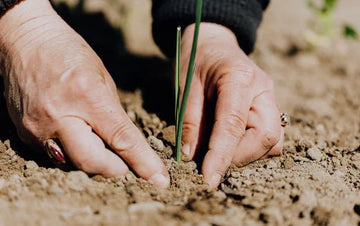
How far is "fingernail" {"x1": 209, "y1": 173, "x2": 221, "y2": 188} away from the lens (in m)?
1.27

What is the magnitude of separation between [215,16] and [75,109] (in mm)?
841

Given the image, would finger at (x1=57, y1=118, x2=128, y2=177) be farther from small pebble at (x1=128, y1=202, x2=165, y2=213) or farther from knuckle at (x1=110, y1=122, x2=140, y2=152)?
small pebble at (x1=128, y1=202, x2=165, y2=213)

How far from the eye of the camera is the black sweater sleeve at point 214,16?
178 centimetres

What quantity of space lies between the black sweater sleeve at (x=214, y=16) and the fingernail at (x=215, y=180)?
78 cm

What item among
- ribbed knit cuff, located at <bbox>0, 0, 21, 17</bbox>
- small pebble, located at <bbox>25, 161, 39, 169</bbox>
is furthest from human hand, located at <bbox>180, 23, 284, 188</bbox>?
ribbed knit cuff, located at <bbox>0, 0, 21, 17</bbox>

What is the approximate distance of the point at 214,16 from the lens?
1.77m

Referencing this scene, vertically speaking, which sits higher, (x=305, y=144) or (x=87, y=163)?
(x=87, y=163)

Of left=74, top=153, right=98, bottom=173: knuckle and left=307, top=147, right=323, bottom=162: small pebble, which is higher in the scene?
left=74, top=153, right=98, bottom=173: knuckle

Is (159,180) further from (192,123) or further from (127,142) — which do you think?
(192,123)

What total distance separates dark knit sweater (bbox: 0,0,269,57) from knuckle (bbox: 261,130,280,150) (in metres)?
0.61

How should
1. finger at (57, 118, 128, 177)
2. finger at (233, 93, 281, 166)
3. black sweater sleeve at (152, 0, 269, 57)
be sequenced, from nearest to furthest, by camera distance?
finger at (57, 118, 128, 177)
finger at (233, 93, 281, 166)
black sweater sleeve at (152, 0, 269, 57)

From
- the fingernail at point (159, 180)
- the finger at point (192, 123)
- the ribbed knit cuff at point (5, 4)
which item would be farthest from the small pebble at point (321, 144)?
the ribbed knit cuff at point (5, 4)

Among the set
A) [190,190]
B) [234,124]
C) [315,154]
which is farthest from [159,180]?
[315,154]

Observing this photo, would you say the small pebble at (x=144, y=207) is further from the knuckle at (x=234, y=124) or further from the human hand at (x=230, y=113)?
the knuckle at (x=234, y=124)
